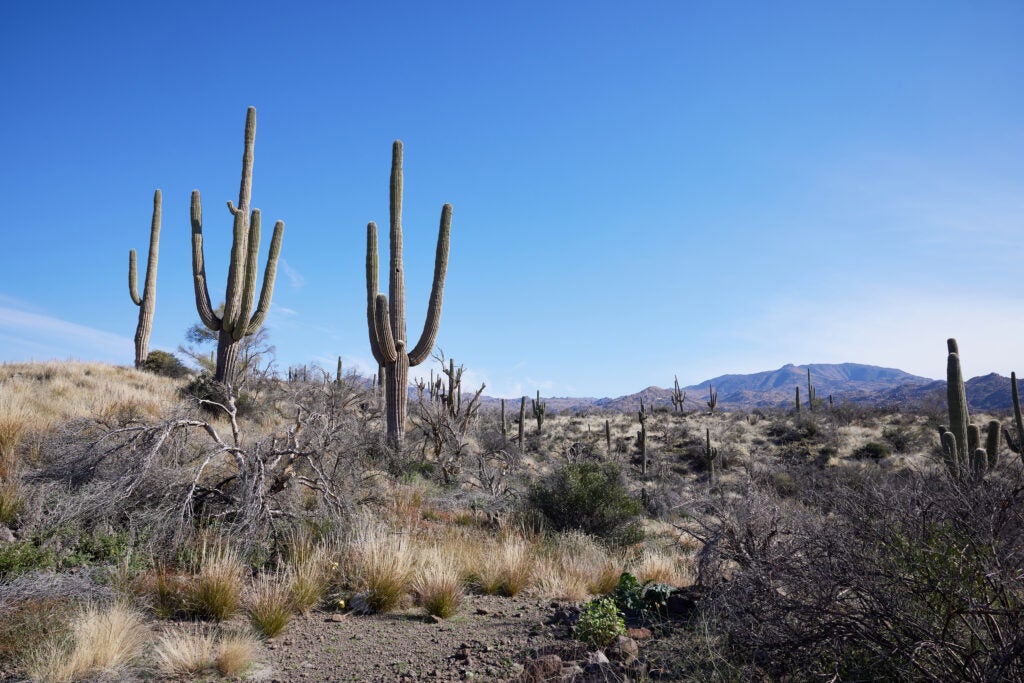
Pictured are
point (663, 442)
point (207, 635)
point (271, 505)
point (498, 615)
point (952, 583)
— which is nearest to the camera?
point (952, 583)

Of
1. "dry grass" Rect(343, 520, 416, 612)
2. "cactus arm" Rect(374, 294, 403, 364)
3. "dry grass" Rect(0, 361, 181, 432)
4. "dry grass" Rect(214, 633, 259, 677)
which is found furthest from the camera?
"cactus arm" Rect(374, 294, 403, 364)

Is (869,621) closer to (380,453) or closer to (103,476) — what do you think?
(103,476)

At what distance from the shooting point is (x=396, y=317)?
16.9 m

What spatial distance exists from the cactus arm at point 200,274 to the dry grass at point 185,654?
54.7ft

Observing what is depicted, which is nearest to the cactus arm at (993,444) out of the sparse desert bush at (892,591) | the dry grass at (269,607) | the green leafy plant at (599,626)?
the sparse desert bush at (892,591)

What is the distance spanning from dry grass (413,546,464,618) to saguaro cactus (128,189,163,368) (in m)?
23.1

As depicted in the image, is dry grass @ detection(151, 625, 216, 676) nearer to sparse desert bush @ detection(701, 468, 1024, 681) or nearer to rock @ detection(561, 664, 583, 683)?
rock @ detection(561, 664, 583, 683)

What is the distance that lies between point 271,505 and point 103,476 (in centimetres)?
216

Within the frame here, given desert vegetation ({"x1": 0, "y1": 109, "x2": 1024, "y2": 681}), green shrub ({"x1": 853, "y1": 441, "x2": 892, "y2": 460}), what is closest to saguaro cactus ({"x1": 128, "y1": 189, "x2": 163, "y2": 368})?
desert vegetation ({"x1": 0, "y1": 109, "x2": 1024, "y2": 681})

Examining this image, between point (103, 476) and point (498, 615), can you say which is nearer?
point (498, 615)

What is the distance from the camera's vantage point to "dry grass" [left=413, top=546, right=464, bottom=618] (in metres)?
6.60

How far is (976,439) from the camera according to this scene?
13.3 meters

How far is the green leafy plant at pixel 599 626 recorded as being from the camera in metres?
5.60

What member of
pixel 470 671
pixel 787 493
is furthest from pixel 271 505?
pixel 787 493
